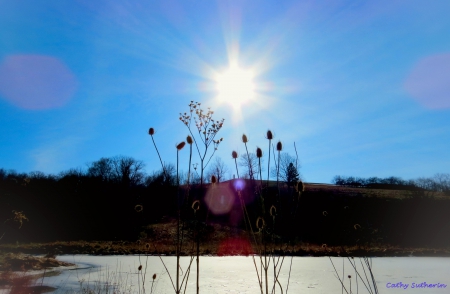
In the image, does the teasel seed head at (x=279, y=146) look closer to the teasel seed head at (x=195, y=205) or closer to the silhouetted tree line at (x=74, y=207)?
the teasel seed head at (x=195, y=205)

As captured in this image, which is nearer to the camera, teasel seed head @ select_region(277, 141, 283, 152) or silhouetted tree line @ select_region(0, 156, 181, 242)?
teasel seed head @ select_region(277, 141, 283, 152)

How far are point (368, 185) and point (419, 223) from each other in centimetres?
1762

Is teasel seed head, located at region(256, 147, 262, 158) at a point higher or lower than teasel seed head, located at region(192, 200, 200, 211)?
higher

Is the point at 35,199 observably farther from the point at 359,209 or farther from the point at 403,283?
the point at 403,283

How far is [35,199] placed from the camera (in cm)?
2677

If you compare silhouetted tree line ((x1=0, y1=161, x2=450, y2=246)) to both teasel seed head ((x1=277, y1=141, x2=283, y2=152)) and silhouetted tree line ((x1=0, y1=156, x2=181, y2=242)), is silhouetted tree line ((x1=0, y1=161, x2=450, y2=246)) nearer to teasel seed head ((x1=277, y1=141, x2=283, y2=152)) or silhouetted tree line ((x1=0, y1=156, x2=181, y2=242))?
silhouetted tree line ((x1=0, y1=156, x2=181, y2=242))

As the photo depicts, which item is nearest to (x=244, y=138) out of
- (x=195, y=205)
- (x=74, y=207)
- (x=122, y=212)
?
(x=195, y=205)

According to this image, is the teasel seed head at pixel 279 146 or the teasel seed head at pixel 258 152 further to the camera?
the teasel seed head at pixel 279 146

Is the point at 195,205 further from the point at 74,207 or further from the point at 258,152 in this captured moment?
the point at 74,207
